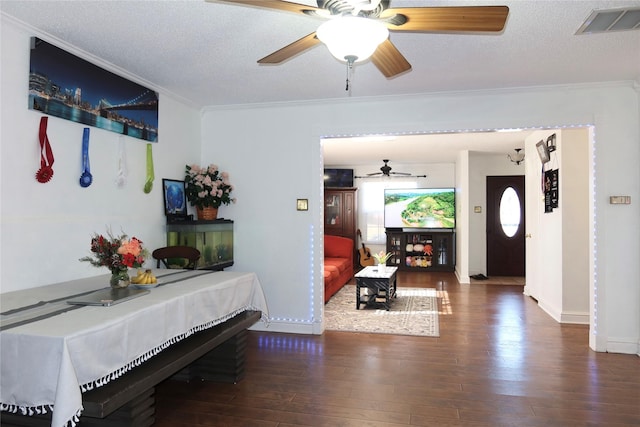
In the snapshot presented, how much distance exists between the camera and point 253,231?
4.95 meters

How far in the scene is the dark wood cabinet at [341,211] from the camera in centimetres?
995

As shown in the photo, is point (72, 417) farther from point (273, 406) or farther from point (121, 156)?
point (121, 156)

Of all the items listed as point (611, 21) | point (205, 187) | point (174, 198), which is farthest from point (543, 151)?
point (174, 198)

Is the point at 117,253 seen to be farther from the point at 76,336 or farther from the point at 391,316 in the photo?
the point at 391,316

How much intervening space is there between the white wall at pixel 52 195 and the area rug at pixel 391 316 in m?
2.43

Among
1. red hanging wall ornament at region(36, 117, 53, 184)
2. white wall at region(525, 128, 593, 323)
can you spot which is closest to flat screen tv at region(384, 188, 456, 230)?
white wall at region(525, 128, 593, 323)

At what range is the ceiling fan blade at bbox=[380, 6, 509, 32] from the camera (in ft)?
6.06

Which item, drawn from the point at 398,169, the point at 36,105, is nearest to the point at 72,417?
the point at 36,105

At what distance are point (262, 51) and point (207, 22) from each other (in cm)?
57

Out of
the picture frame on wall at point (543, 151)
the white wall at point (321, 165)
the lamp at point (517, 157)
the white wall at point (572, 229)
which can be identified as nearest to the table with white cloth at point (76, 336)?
the white wall at point (321, 165)

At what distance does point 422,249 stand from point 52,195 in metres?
7.68

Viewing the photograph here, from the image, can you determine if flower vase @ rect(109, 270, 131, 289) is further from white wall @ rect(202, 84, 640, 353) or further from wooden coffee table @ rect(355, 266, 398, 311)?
wooden coffee table @ rect(355, 266, 398, 311)

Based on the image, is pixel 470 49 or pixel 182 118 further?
pixel 182 118

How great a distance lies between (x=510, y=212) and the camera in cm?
909
